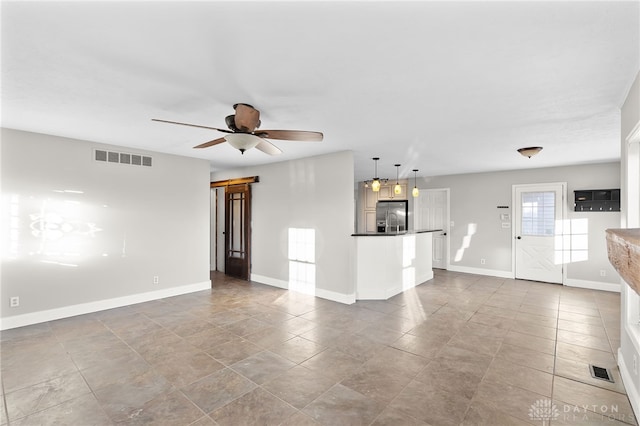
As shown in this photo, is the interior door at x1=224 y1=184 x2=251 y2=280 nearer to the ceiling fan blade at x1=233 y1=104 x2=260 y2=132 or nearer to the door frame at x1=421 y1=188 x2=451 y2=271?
the ceiling fan blade at x1=233 y1=104 x2=260 y2=132

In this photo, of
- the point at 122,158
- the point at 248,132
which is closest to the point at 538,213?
the point at 248,132

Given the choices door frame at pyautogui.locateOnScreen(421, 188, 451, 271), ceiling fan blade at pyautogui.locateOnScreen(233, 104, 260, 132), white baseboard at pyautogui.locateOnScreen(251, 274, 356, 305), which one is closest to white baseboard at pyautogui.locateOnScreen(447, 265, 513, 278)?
door frame at pyautogui.locateOnScreen(421, 188, 451, 271)

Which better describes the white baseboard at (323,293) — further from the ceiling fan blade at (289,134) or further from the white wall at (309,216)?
the ceiling fan blade at (289,134)

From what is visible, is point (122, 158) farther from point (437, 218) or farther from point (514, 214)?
point (514, 214)

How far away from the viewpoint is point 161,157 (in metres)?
5.07

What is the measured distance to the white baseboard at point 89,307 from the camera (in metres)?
3.76

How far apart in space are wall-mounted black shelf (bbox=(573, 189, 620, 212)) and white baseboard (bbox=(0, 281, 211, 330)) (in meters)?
7.53

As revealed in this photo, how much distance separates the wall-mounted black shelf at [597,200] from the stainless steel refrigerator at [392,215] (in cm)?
362

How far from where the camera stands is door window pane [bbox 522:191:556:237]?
20.5 feet

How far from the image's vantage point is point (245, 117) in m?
2.65

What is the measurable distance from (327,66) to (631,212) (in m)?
2.77

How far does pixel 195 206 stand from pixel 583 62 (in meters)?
5.53

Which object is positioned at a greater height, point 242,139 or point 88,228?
point 242,139

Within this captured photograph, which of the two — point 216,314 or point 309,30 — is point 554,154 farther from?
point 216,314
